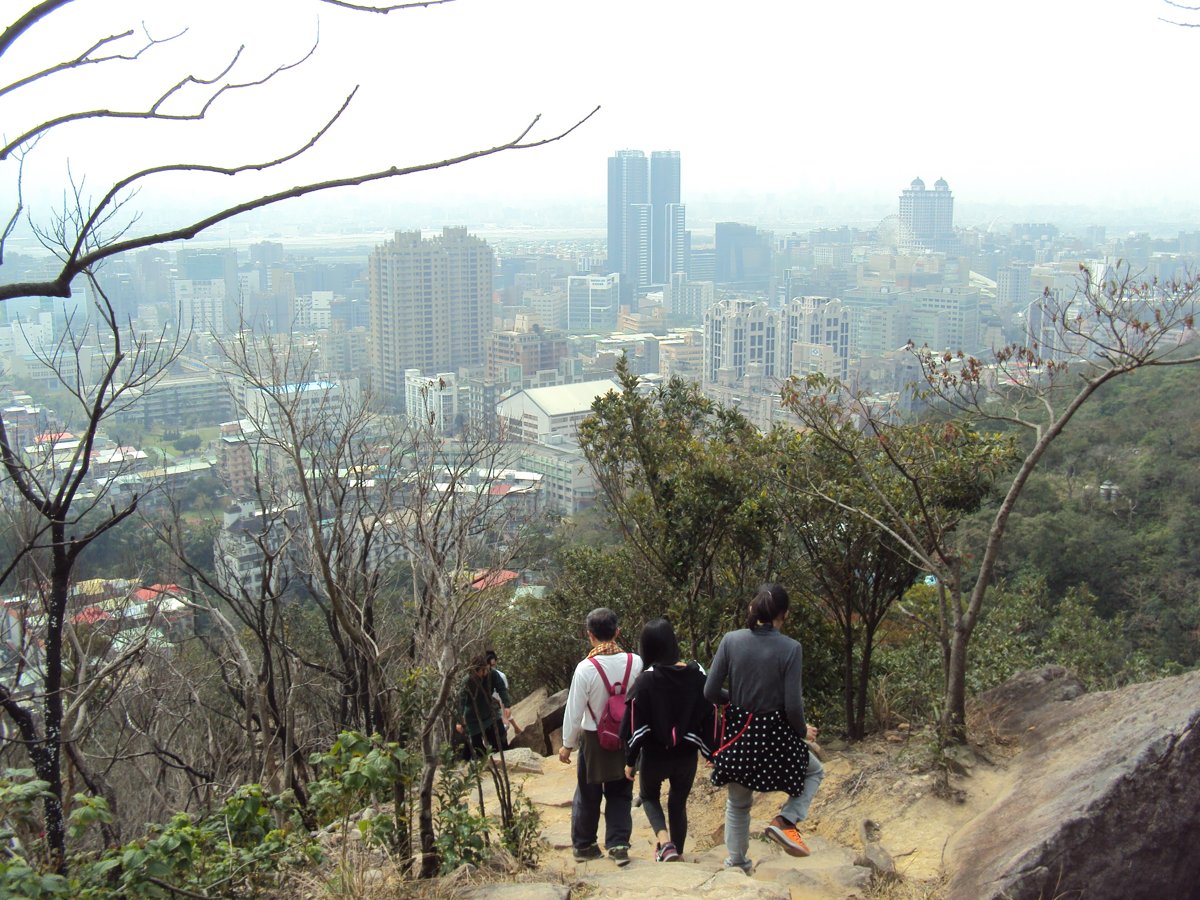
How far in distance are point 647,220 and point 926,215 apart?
24.0m

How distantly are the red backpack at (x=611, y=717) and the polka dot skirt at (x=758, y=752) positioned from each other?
252 mm

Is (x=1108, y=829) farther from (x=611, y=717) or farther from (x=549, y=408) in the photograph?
(x=549, y=408)

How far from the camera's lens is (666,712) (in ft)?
8.19

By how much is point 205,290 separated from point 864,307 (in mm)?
45263

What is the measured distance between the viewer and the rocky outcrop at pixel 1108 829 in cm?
219

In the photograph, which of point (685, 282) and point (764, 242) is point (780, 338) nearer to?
point (685, 282)

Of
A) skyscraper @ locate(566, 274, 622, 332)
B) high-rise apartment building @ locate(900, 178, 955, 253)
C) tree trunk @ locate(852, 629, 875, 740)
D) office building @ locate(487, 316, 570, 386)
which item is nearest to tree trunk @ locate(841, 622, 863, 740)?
tree trunk @ locate(852, 629, 875, 740)

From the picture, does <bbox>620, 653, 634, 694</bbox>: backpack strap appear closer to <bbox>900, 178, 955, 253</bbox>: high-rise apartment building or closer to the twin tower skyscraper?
<bbox>900, 178, 955, 253</bbox>: high-rise apartment building

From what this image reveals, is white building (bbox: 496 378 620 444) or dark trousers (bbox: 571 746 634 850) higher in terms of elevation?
dark trousers (bbox: 571 746 634 850)

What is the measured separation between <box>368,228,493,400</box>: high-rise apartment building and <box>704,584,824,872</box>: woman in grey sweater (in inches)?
1823

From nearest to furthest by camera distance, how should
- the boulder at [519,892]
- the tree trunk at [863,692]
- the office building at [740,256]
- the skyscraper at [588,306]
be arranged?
the boulder at [519,892]
the tree trunk at [863,692]
the skyscraper at [588,306]
the office building at [740,256]

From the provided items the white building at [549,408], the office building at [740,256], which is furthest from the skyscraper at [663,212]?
the white building at [549,408]

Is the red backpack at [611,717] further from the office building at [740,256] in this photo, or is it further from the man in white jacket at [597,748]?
the office building at [740,256]

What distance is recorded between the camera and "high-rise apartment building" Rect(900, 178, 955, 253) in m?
86.9
